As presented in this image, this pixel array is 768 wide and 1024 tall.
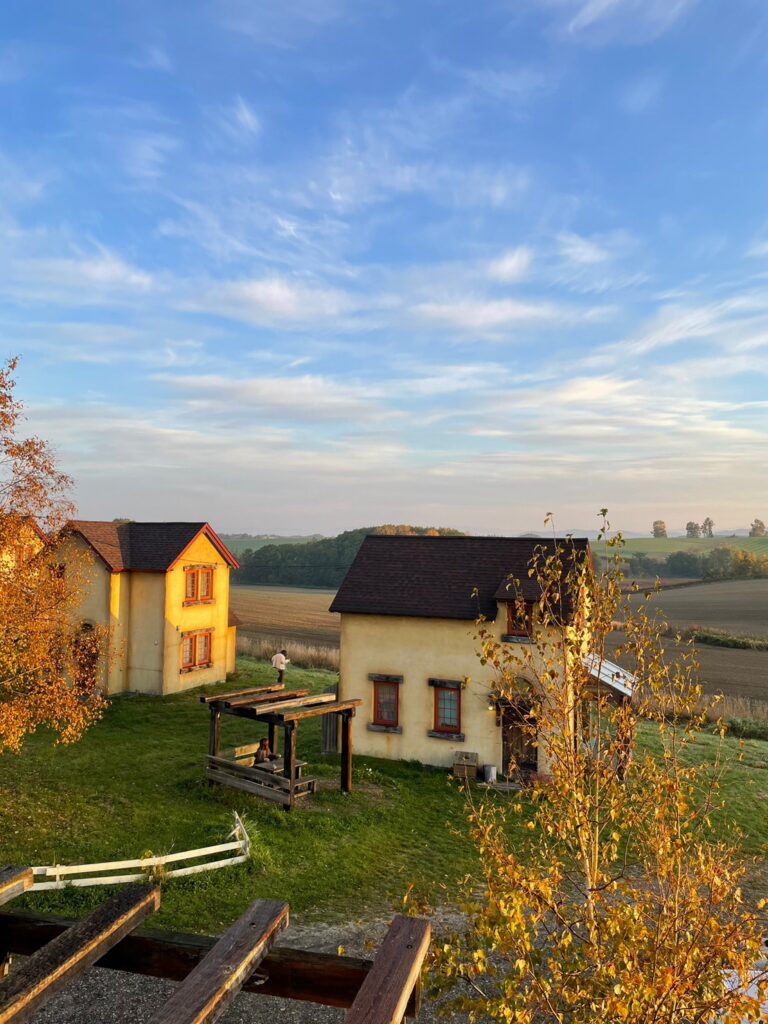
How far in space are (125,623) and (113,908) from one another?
106ft

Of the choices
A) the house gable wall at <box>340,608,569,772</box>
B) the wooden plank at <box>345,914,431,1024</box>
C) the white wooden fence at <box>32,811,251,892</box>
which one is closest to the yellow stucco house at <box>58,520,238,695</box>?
the house gable wall at <box>340,608,569,772</box>

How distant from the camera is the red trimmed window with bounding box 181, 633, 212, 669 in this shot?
34.9 meters

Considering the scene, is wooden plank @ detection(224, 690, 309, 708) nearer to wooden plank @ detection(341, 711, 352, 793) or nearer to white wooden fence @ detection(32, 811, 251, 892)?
wooden plank @ detection(341, 711, 352, 793)

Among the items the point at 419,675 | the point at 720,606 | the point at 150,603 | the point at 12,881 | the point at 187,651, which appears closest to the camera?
the point at 12,881

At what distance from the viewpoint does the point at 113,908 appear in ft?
11.8

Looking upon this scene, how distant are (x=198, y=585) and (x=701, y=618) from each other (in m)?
49.7

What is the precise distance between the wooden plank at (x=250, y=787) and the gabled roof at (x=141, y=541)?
14614mm

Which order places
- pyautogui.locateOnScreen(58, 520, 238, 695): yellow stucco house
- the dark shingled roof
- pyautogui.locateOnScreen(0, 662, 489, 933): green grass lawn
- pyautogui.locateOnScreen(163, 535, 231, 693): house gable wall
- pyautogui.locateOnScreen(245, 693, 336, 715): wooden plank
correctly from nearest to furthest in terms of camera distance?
1. pyautogui.locateOnScreen(0, 662, 489, 933): green grass lawn
2. pyautogui.locateOnScreen(245, 693, 336, 715): wooden plank
3. the dark shingled roof
4. pyautogui.locateOnScreen(58, 520, 238, 695): yellow stucco house
5. pyautogui.locateOnScreen(163, 535, 231, 693): house gable wall

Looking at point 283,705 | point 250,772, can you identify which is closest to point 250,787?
point 250,772

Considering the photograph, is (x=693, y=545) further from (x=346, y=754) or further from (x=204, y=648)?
(x=346, y=754)

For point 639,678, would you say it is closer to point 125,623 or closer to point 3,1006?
point 3,1006

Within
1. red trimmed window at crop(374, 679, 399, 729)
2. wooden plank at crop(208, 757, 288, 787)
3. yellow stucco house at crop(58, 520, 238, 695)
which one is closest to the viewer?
wooden plank at crop(208, 757, 288, 787)

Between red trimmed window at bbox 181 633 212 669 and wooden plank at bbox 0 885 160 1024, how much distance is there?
32248 mm

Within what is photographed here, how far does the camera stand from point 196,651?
117 feet
